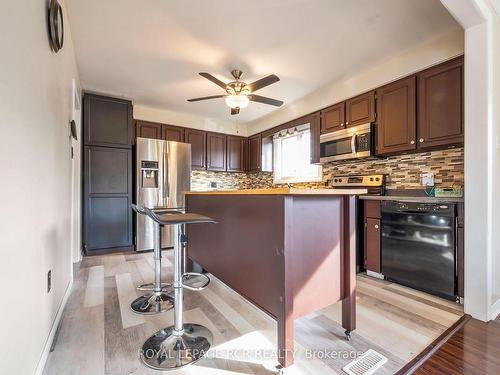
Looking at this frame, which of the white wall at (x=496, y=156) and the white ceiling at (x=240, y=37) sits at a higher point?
the white ceiling at (x=240, y=37)

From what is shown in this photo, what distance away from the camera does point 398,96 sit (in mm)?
2725

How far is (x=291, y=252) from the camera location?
52.3 inches

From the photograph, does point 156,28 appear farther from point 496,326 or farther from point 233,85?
point 496,326

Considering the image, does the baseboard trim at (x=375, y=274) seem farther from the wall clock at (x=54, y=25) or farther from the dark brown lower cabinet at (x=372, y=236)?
the wall clock at (x=54, y=25)

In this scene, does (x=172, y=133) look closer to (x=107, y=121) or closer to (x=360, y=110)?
(x=107, y=121)

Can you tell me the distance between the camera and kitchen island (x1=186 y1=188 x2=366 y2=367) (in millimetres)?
1314

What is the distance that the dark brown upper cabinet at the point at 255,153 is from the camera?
4.99 m

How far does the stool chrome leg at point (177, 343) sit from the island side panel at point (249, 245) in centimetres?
40

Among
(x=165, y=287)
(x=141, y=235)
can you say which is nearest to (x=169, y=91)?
(x=141, y=235)

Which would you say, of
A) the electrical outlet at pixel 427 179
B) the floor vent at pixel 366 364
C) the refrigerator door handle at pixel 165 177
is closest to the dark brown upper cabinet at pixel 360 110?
the electrical outlet at pixel 427 179

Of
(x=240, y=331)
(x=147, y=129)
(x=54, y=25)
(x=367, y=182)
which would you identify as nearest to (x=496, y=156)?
(x=367, y=182)

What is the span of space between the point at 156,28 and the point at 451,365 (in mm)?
3302

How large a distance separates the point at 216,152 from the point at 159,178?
4.47 feet

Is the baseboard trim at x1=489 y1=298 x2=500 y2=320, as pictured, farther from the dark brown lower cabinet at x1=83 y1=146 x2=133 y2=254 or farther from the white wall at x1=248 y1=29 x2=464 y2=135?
the dark brown lower cabinet at x1=83 y1=146 x2=133 y2=254
